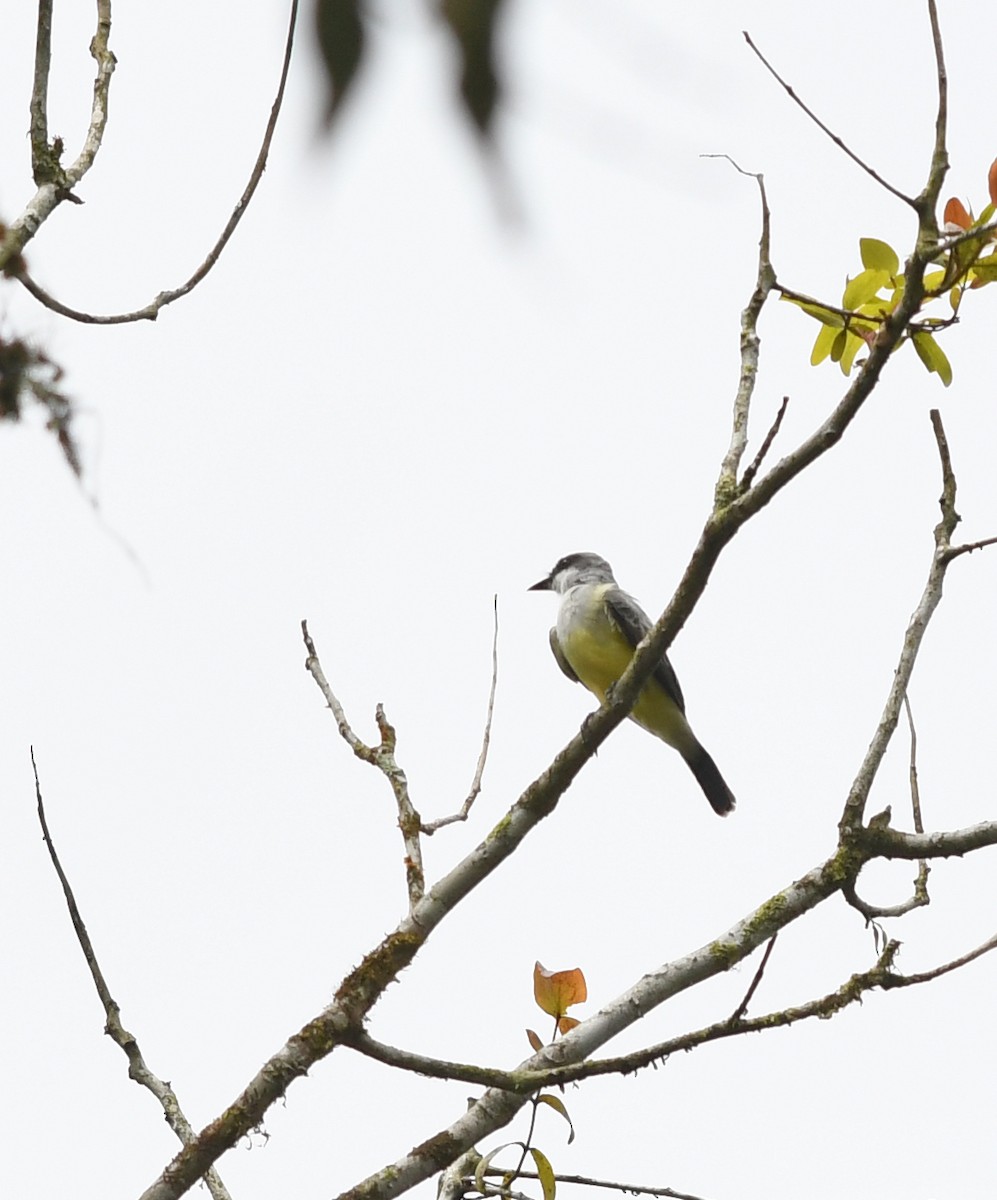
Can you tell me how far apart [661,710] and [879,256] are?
17.2ft

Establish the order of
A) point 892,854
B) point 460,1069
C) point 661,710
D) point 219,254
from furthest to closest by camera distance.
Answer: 1. point 661,710
2. point 892,854
3. point 460,1069
4. point 219,254

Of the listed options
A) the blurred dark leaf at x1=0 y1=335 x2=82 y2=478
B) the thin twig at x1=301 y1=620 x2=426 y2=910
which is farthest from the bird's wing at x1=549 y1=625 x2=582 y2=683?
the blurred dark leaf at x1=0 y1=335 x2=82 y2=478

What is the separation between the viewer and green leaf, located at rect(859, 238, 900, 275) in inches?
164

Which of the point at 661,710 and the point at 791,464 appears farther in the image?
the point at 661,710

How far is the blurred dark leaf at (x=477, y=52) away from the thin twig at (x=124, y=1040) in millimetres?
3588

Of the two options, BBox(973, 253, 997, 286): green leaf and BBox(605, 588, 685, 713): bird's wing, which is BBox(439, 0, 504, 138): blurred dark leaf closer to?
BBox(973, 253, 997, 286): green leaf

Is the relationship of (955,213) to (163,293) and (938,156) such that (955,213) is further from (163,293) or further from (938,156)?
(163,293)

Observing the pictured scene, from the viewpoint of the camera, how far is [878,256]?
4176 millimetres

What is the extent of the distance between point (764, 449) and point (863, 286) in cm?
61

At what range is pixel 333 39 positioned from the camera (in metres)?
1.08

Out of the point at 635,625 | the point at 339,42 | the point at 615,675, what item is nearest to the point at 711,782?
the point at 615,675

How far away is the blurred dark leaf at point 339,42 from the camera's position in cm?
106

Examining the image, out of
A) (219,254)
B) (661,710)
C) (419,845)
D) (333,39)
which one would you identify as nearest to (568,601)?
(661,710)

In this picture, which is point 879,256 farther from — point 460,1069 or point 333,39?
point 333,39
